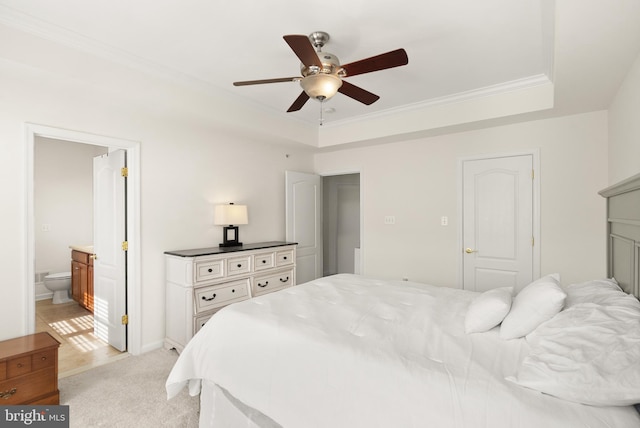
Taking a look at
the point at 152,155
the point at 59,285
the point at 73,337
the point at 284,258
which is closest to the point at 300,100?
the point at 152,155

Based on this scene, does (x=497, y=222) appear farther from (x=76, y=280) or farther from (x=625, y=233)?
(x=76, y=280)

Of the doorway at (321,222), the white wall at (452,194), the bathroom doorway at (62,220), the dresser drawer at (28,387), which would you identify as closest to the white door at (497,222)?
the white wall at (452,194)

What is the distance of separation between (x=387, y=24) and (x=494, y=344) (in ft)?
6.74

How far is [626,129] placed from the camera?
2330 mm

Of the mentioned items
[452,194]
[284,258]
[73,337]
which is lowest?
[73,337]

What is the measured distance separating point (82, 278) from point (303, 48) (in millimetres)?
4533

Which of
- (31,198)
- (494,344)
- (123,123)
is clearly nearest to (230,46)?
(123,123)

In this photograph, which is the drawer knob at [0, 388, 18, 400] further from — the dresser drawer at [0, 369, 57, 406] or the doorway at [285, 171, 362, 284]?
the doorway at [285, 171, 362, 284]

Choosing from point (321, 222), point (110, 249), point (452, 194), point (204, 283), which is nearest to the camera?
point (204, 283)

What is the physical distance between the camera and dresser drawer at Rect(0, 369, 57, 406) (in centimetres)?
206

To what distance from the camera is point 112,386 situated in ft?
8.23

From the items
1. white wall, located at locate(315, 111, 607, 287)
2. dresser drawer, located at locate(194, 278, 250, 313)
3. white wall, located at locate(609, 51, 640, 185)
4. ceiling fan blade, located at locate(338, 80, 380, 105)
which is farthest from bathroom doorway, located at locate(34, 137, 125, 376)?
white wall, located at locate(609, 51, 640, 185)

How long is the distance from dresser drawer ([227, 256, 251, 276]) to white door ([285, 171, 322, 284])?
114cm

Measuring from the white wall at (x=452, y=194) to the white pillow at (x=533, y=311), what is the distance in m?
2.12
